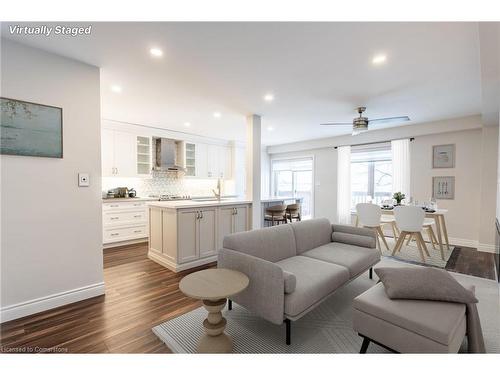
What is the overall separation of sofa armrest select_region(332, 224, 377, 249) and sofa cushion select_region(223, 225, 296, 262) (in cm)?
87

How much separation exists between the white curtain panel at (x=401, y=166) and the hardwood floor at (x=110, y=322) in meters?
5.06

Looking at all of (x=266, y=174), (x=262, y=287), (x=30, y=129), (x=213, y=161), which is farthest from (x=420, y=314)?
(x=266, y=174)

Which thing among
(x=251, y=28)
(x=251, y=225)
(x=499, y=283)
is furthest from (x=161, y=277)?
(x=499, y=283)

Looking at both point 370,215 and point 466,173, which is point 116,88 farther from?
point 466,173

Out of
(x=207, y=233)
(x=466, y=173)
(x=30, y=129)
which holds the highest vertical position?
(x=30, y=129)

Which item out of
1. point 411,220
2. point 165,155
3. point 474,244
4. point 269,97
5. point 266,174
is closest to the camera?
point 269,97

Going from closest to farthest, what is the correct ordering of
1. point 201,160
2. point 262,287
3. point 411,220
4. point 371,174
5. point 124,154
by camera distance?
point 262,287 → point 411,220 → point 124,154 → point 371,174 → point 201,160

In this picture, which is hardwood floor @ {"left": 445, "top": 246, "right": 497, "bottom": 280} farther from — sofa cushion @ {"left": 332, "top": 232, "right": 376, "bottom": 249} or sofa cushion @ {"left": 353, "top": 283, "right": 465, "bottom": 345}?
sofa cushion @ {"left": 353, "top": 283, "right": 465, "bottom": 345}

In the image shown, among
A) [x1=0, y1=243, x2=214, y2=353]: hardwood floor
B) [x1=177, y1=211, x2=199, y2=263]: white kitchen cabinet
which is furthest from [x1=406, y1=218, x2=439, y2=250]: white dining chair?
[x1=0, y1=243, x2=214, y2=353]: hardwood floor

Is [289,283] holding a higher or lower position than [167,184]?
lower

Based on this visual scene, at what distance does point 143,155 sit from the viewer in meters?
5.51

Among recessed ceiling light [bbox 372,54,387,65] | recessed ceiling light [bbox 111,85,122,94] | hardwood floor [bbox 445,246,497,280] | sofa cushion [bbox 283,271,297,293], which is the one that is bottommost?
hardwood floor [bbox 445,246,497,280]

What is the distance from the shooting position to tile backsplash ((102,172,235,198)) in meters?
5.38

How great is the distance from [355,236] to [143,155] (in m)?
4.77
